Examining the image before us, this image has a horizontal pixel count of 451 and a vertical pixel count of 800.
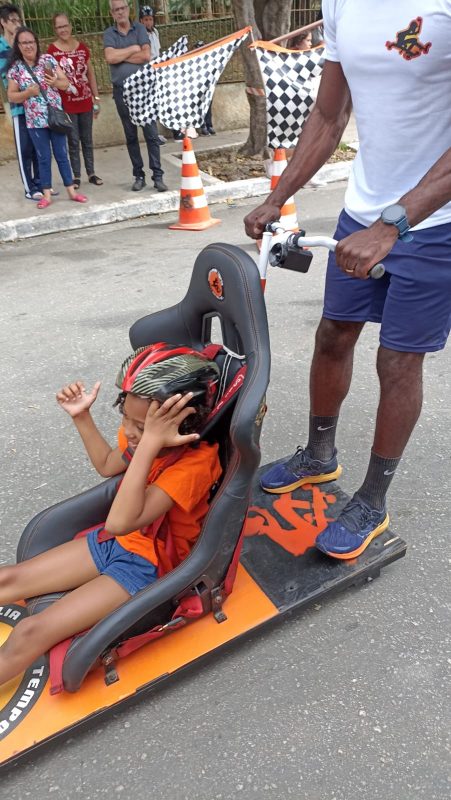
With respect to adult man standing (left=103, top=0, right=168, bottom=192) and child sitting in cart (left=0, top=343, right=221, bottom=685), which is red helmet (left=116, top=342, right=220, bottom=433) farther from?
adult man standing (left=103, top=0, right=168, bottom=192)

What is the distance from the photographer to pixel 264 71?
5.62m

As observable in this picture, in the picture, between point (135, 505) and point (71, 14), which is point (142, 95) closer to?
point (71, 14)

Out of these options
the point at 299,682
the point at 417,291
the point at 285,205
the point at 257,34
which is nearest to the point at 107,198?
the point at 285,205

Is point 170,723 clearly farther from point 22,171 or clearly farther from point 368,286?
point 22,171

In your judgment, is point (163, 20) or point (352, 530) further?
point (163, 20)

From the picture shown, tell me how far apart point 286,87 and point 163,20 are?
222 inches

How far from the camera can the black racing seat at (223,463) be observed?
5.52ft

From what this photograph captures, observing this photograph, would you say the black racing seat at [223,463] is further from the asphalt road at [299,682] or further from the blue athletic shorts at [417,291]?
the blue athletic shorts at [417,291]

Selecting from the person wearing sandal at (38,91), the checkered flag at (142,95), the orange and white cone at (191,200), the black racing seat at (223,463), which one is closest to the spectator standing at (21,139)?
the person wearing sandal at (38,91)

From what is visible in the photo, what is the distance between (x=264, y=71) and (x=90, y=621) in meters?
5.21

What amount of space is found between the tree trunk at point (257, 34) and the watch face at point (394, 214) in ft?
22.1

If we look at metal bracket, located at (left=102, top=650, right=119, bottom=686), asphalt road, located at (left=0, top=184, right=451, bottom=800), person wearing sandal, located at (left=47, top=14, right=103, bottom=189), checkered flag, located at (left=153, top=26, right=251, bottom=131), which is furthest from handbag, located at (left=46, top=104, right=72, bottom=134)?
metal bracket, located at (left=102, top=650, right=119, bottom=686)

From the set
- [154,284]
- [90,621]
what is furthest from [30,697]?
[154,284]

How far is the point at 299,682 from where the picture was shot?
1.90 metres
